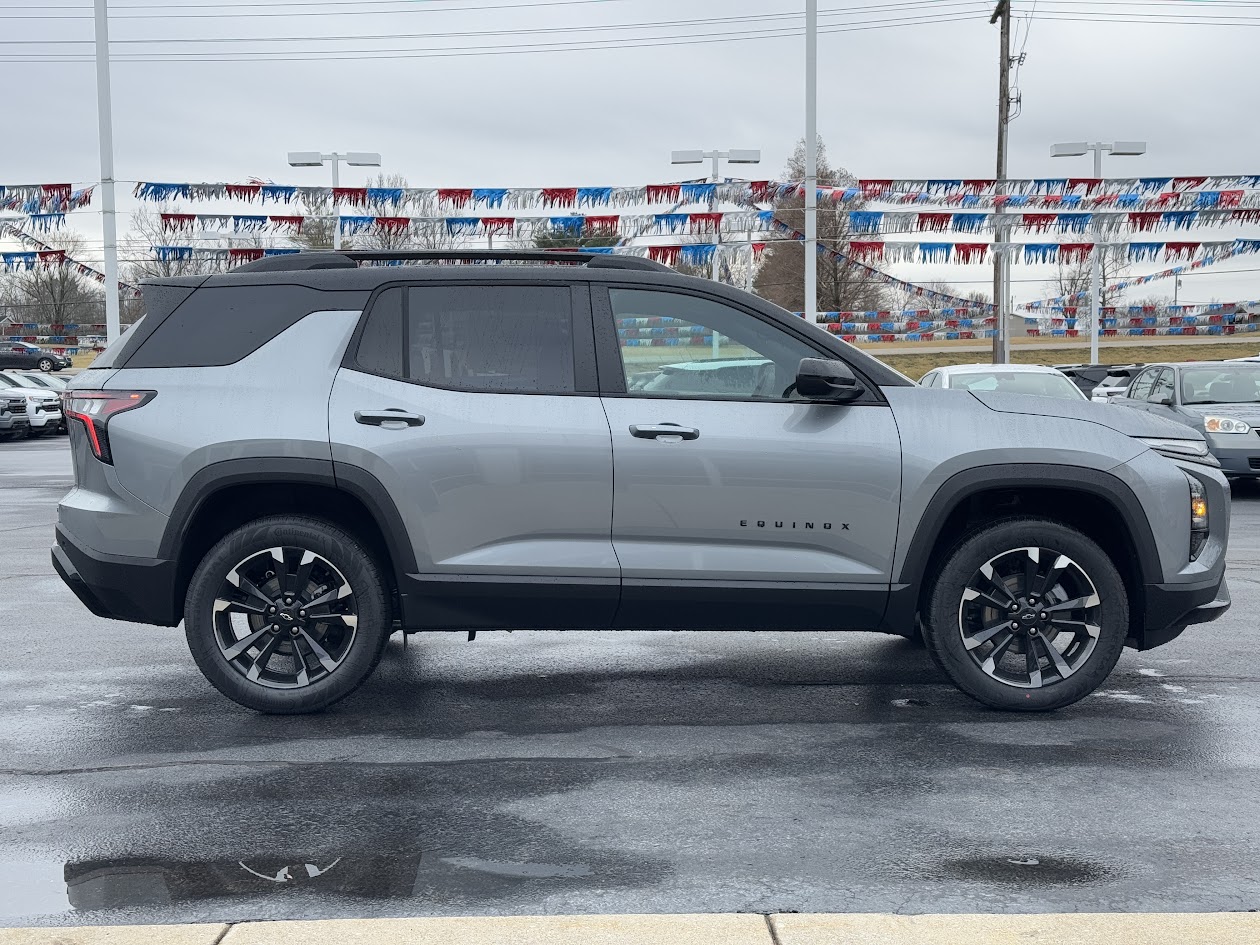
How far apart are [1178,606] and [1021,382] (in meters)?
9.99

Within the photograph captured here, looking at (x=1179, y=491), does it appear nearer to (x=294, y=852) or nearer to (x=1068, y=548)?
(x=1068, y=548)

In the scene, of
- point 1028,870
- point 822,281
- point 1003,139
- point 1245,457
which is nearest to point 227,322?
point 1028,870

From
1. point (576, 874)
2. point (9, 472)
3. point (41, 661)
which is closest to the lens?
point (576, 874)

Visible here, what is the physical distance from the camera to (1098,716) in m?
5.72

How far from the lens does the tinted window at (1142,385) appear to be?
17.0m

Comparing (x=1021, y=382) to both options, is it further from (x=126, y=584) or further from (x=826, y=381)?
(x=126, y=584)

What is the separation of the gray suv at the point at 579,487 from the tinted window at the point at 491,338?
→ 0.01 metres

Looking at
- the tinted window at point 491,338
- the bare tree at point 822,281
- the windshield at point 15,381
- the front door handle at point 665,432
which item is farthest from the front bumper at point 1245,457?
the bare tree at point 822,281

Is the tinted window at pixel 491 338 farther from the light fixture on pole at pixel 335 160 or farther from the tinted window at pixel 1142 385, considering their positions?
the light fixture on pole at pixel 335 160

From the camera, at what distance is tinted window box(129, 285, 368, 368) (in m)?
5.70

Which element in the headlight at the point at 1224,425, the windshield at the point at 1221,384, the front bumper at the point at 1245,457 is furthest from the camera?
the windshield at the point at 1221,384

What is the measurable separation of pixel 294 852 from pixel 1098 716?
11.3 ft

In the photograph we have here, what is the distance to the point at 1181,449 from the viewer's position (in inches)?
224

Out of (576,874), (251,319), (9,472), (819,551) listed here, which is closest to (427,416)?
(251,319)
